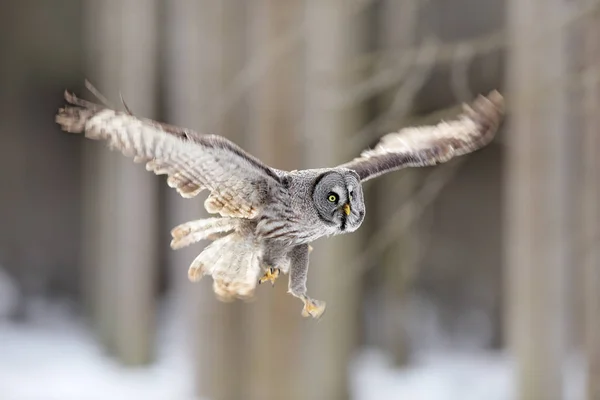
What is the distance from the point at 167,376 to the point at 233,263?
5.61 feet

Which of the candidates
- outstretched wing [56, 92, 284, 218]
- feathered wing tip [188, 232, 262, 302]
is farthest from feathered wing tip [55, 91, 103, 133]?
feathered wing tip [188, 232, 262, 302]

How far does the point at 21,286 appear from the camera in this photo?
9.33 feet

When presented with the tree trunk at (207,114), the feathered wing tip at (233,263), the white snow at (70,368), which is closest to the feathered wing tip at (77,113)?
the feathered wing tip at (233,263)

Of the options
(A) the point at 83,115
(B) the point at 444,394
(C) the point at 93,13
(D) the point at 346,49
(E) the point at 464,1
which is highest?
(C) the point at 93,13

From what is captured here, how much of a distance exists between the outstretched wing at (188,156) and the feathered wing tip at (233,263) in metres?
0.03

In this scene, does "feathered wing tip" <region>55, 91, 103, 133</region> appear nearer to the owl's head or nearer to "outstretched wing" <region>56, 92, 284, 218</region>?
"outstretched wing" <region>56, 92, 284, 218</region>

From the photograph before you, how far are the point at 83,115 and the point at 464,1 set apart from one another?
1.93 metres

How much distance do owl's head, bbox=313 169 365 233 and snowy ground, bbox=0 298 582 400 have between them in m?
1.52

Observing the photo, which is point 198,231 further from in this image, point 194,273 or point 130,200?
point 130,200

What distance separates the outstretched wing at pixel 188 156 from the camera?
0.41m

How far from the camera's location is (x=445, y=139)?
0.60m

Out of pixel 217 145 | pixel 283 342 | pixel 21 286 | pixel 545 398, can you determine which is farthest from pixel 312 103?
pixel 21 286

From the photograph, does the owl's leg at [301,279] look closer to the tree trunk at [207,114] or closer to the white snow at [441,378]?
the tree trunk at [207,114]

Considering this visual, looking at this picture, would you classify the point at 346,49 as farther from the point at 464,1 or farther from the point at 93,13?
the point at 93,13
